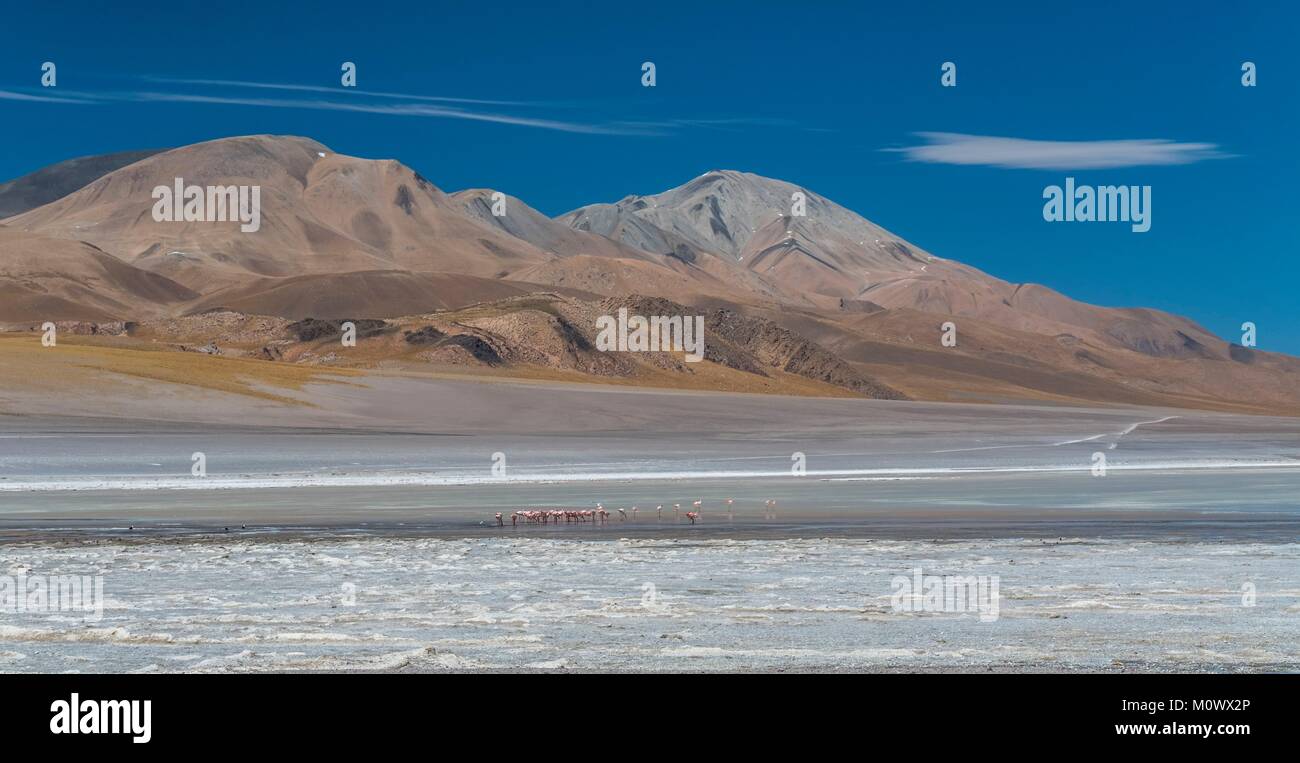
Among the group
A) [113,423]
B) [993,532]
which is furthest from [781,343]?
[993,532]

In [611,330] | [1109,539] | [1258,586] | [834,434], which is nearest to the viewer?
[1258,586]

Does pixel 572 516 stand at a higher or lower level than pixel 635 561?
higher

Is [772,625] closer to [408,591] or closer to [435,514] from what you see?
[408,591]

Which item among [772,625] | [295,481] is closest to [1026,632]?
[772,625]

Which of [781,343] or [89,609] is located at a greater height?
[781,343]

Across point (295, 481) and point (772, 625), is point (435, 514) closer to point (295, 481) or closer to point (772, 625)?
point (295, 481)

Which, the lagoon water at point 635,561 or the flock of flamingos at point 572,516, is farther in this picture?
the flock of flamingos at point 572,516

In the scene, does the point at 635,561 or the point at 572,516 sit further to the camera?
the point at 572,516

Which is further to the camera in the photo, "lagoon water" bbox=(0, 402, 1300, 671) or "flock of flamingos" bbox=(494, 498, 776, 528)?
"flock of flamingos" bbox=(494, 498, 776, 528)
